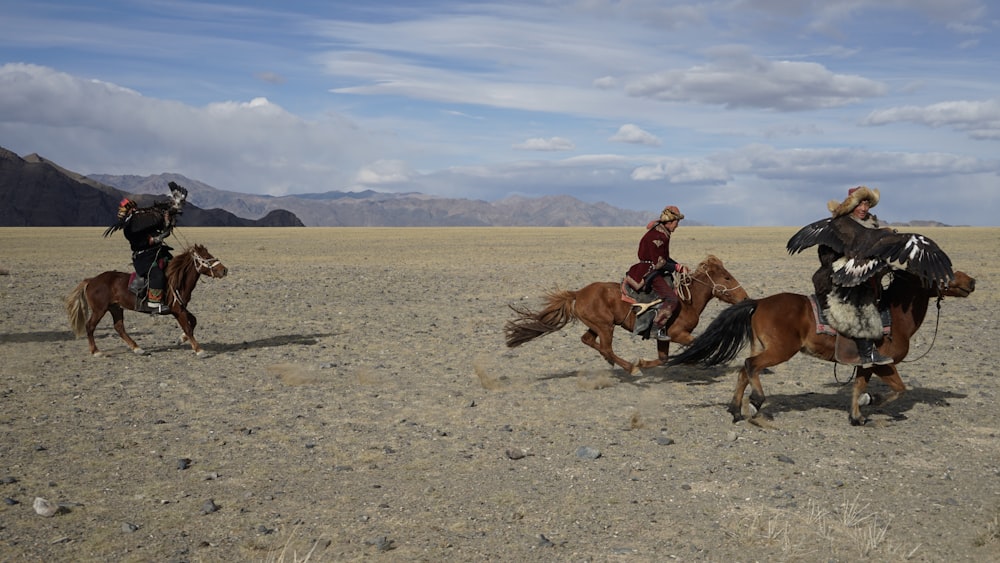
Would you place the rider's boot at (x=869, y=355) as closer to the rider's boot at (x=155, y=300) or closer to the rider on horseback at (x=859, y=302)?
the rider on horseback at (x=859, y=302)

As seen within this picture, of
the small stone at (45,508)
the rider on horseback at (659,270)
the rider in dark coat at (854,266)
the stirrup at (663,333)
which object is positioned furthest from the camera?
the stirrup at (663,333)

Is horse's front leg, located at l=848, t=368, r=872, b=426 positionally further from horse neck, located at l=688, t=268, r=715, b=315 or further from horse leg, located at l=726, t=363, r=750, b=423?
horse neck, located at l=688, t=268, r=715, b=315

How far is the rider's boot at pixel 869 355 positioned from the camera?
8.27 meters

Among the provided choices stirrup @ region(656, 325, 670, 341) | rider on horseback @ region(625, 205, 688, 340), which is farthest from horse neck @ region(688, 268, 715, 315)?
stirrup @ region(656, 325, 670, 341)

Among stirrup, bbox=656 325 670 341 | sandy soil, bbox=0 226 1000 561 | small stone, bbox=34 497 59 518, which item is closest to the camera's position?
sandy soil, bbox=0 226 1000 561

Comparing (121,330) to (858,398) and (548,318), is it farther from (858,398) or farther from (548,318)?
(858,398)

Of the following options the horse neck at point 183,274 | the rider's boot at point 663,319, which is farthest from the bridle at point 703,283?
the horse neck at point 183,274

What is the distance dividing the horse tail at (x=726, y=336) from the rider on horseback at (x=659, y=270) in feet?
4.29

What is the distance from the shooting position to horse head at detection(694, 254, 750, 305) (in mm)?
10719

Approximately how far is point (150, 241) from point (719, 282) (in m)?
8.16

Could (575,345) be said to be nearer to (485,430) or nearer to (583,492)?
(485,430)

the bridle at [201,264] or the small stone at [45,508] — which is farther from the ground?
the bridle at [201,264]

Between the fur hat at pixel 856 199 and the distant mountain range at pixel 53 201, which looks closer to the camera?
the fur hat at pixel 856 199

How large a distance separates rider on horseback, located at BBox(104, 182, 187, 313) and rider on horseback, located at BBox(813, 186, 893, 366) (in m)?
9.09
